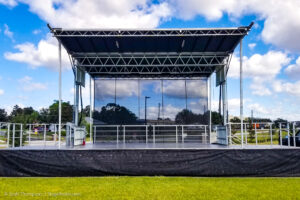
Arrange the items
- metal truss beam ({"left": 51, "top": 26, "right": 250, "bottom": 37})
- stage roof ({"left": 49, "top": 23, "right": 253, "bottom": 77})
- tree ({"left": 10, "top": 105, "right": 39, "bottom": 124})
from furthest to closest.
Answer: tree ({"left": 10, "top": 105, "right": 39, "bottom": 124}), stage roof ({"left": 49, "top": 23, "right": 253, "bottom": 77}), metal truss beam ({"left": 51, "top": 26, "right": 250, "bottom": 37})

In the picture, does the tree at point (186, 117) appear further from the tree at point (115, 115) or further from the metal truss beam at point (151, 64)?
the tree at point (115, 115)

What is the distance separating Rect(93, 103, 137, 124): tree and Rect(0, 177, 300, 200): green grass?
808 centimetres

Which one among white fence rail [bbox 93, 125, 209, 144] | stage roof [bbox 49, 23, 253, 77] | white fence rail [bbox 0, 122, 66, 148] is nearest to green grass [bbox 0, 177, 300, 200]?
white fence rail [bbox 0, 122, 66, 148]

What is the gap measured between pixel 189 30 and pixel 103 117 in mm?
8764

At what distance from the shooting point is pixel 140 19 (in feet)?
40.2

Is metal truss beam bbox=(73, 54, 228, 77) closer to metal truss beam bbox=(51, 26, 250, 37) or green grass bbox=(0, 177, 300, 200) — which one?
metal truss beam bbox=(51, 26, 250, 37)

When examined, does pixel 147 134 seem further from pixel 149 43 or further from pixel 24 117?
pixel 24 117

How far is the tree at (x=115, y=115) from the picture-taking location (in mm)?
15602

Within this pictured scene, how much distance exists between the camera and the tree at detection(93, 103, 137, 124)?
15602 mm

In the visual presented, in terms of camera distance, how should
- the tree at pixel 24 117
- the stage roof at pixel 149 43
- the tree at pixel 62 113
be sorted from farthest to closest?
the tree at pixel 62 113
the tree at pixel 24 117
the stage roof at pixel 149 43

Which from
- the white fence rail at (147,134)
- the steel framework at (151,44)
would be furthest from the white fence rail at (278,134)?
the white fence rail at (147,134)

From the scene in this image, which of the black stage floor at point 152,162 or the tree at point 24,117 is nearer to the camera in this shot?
the black stage floor at point 152,162

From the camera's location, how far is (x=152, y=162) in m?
7.91

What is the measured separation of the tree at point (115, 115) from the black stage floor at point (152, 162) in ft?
25.1
